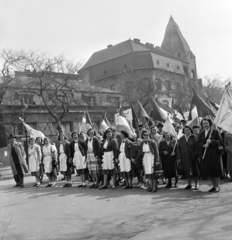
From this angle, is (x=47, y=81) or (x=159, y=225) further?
(x=47, y=81)

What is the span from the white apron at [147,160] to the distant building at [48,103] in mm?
21029

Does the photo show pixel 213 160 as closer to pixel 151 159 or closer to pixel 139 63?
pixel 151 159

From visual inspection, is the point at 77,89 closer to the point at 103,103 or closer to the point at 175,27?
the point at 103,103

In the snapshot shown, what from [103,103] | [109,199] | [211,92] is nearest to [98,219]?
[109,199]

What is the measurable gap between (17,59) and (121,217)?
22426mm

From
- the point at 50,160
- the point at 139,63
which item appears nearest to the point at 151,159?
the point at 50,160

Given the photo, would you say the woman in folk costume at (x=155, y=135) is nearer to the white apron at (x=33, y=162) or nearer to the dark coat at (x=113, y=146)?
the dark coat at (x=113, y=146)

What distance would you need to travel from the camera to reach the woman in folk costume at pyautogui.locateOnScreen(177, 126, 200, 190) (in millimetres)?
9234

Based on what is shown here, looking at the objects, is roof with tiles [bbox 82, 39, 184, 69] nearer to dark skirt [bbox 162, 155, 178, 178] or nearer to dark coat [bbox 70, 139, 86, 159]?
dark coat [bbox 70, 139, 86, 159]

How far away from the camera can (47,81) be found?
2995 centimetres

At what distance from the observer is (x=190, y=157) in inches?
368

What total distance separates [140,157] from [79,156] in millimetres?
2353

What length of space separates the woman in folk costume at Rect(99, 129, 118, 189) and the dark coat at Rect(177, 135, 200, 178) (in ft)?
7.29

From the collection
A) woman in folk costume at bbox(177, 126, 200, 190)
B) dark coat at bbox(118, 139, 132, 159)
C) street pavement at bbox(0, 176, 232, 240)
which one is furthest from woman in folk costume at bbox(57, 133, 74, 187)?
woman in folk costume at bbox(177, 126, 200, 190)
